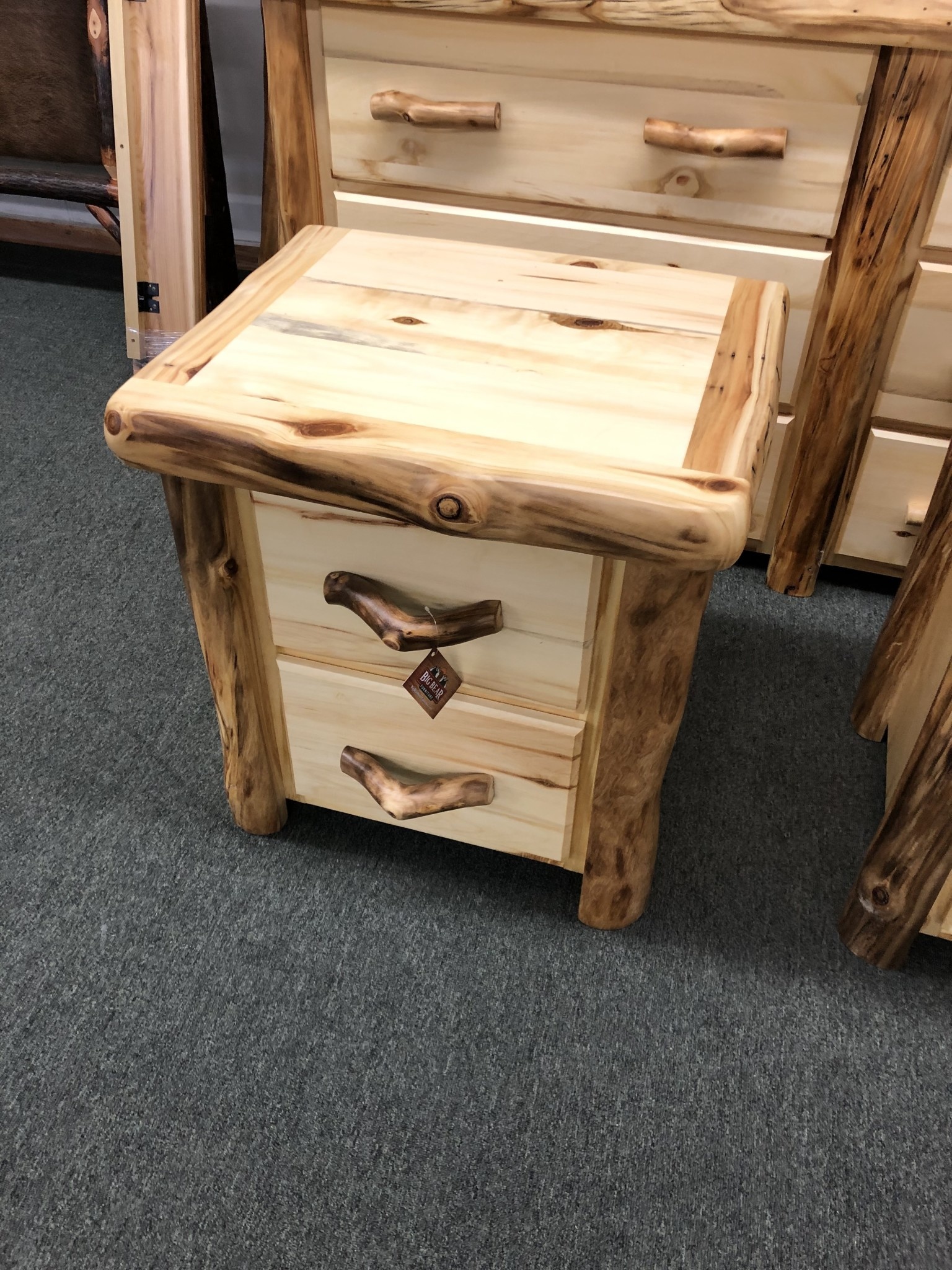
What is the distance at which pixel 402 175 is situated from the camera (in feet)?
3.86

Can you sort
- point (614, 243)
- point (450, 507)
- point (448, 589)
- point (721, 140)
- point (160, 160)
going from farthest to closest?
point (160, 160), point (614, 243), point (721, 140), point (448, 589), point (450, 507)

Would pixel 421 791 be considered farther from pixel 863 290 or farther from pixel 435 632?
pixel 863 290

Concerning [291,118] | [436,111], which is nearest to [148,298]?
[291,118]

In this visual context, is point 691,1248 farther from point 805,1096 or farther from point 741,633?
point 741,633

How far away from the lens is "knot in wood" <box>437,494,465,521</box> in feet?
2.16

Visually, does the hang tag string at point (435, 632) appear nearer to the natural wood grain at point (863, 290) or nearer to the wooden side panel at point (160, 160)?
the natural wood grain at point (863, 290)

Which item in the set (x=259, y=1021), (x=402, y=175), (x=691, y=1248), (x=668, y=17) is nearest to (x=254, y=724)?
(x=259, y=1021)

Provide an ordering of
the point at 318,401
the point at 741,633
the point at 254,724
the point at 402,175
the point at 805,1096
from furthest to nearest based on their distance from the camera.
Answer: the point at 741,633 → the point at 402,175 → the point at 254,724 → the point at 805,1096 → the point at 318,401

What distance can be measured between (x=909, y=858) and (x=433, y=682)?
436mm

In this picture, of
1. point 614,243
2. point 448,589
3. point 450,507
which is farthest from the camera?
point 614,243

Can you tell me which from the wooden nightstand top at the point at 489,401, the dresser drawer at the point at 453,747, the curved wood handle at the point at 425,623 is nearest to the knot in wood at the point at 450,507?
the wooden nightstand top at the point at 489,401

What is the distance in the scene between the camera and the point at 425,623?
753mm

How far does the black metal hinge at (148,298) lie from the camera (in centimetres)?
150

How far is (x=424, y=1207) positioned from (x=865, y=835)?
23.0 inches
